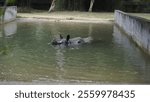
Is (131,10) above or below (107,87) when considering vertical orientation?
below

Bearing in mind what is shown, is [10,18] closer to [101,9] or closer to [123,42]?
[123,42]

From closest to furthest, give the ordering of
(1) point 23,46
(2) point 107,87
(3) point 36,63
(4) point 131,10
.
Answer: (2) point 107,87, (3) point 36,63, (1) point 23,46, (4) point 131,10

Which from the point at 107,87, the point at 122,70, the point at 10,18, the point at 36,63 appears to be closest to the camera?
the point at 107,87

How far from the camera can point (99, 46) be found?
18422mm

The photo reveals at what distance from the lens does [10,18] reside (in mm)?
32281

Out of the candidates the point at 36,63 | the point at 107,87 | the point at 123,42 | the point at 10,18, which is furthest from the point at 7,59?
the point at 10,18

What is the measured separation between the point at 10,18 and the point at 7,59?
19.1 metres

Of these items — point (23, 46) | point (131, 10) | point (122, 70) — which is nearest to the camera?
point (122, 70)

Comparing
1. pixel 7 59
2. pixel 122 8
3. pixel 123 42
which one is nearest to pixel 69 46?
pixel 123 42

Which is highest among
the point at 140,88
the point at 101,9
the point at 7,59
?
the point at 140,88

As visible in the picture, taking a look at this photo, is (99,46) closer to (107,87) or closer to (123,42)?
(123,42)

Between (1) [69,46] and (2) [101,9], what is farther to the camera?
(2) [101,9]

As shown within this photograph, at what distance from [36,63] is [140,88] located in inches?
382

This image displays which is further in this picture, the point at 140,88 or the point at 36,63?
the point at 36,63
